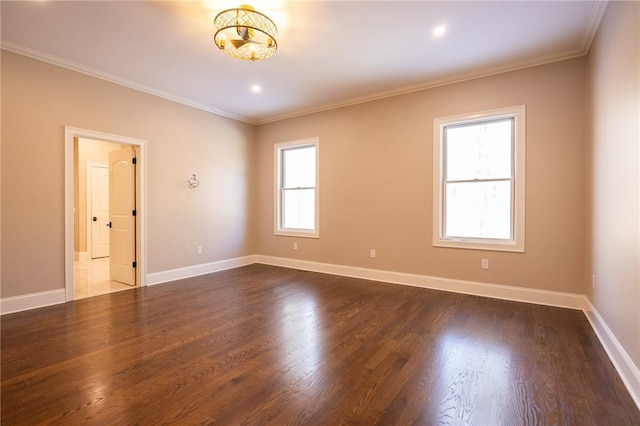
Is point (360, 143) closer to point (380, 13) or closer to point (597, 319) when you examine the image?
point (380, 13)

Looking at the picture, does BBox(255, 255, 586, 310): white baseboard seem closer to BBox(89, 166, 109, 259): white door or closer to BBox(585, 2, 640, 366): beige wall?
BBox(585, 2, 640, 366): beige wall

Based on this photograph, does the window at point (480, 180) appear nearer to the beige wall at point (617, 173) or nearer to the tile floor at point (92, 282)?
the beige wall at point (617, 173)

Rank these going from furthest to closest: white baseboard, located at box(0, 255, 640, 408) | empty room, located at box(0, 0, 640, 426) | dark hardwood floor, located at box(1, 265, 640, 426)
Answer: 1. white baseboard, located at box(0, 255, 640, 408)
2. empty room, located at box(0, 0, 640, 426)
3. dark hardwood floor, located at box(1, 265, 640, 426)

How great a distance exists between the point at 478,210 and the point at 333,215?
2293mm

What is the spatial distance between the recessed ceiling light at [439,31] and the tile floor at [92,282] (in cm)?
513

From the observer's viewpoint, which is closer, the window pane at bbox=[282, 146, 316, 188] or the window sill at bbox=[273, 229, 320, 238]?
the window sill at bbox=[273, 229, 320, 238]

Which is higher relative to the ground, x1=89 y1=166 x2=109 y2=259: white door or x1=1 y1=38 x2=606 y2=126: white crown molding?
x1=1 y1=38 x2=606 y2=126: white crown molding

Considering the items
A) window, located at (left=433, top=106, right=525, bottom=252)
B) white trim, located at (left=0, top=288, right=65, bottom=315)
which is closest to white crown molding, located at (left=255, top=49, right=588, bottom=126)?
window, located at (left=433, top=106, right=525, bottom=252)

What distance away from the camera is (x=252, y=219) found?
6.41 m

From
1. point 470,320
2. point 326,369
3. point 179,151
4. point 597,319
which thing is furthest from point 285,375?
point 179,151

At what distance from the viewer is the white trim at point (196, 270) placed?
475 centimetres

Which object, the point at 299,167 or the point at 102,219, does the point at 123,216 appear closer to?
the point at 299,167

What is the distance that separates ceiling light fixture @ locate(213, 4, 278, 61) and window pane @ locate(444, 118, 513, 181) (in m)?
2.79

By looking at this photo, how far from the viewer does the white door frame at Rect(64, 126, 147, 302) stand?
3.77 metres
